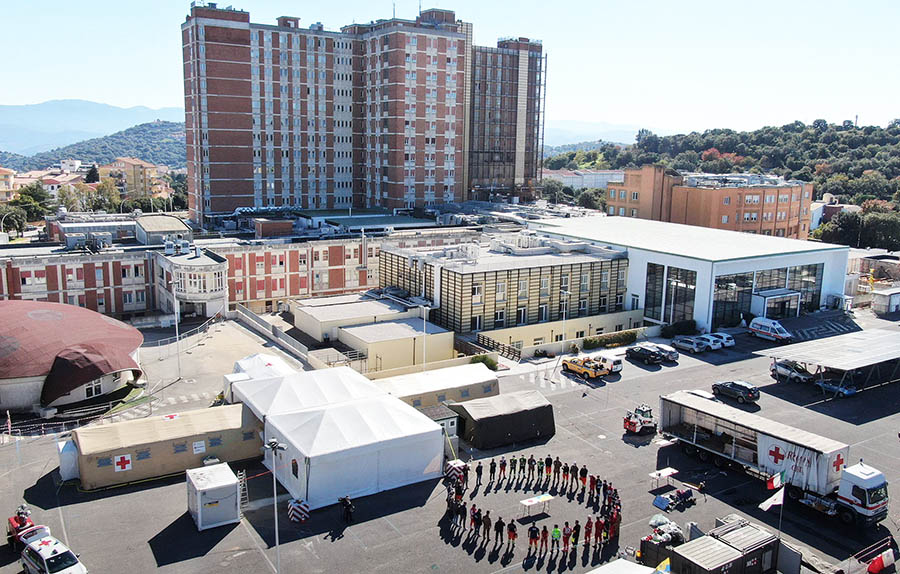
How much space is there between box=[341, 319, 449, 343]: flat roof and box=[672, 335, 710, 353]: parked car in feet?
56.9

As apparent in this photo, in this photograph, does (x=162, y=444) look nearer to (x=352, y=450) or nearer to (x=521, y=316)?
(x=352, y=450)

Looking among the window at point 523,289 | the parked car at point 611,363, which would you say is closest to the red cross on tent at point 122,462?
the parked car at point 611,363

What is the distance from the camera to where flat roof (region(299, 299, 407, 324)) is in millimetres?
53781

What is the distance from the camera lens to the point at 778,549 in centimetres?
2492

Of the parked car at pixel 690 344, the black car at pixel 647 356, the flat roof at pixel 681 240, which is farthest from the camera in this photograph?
the flat roof at pixel 681 240

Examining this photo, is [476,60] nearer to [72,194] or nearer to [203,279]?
[203,279]

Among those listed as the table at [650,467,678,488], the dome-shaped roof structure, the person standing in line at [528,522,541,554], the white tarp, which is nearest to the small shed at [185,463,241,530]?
the person standing in line at [528,522,541,554]

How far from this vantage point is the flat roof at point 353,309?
2117 inches

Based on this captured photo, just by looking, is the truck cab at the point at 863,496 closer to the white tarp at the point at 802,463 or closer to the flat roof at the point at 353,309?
the white tarp at the point at 802,463

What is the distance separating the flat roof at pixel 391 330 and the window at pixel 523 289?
24.1ft

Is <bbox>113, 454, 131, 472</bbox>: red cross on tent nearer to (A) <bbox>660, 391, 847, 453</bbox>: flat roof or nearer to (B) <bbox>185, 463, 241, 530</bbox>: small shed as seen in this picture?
(B) <bbox>185, 463, 241, 530</bbox>: small shed

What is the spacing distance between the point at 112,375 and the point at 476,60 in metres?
86.1

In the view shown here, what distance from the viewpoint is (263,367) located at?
4200 cm

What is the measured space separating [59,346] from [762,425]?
129 ft
